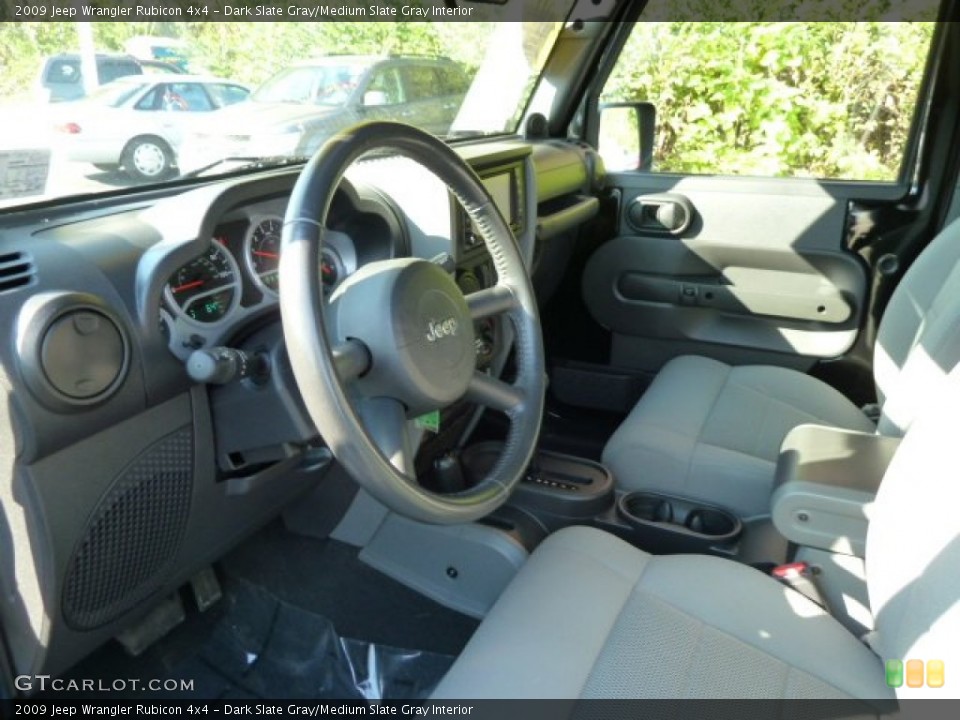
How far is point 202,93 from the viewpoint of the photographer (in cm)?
155

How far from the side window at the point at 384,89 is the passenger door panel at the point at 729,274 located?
93cm

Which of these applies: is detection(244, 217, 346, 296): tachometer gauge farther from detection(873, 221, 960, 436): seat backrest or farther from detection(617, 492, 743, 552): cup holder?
detection(873, 221, 960, 436): seat backrest

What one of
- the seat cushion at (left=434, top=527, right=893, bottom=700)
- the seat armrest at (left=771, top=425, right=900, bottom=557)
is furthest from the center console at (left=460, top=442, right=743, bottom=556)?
the seat cushion at (left=434, top=527, right=893, bottom=700)

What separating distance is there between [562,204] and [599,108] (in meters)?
0.50

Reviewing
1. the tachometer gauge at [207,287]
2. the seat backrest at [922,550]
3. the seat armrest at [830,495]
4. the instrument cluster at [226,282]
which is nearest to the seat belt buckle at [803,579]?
the seat armrest at [830,495]

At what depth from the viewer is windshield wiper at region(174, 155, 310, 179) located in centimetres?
164

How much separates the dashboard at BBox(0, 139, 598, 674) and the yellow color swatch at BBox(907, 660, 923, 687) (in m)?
0.85

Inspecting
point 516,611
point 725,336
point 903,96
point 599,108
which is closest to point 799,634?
point 516,611

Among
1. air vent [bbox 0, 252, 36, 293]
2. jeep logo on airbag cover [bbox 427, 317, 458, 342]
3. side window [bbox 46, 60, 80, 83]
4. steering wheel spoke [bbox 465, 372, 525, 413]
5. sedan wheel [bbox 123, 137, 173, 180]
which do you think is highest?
side window [bbox 46, 60, 80, 83]

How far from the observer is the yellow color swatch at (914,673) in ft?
3.20

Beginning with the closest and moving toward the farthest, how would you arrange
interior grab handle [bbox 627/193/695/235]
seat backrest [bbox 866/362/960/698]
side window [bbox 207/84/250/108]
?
seat backrest [bbox 866/362/960/698]
side window [bbox 207/84/250/108]
interior grab handle [bbox 627/193/695/235]

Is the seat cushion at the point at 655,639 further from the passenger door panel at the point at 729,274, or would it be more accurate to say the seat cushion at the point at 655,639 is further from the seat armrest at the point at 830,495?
the passenger door panel at the point at 729,274

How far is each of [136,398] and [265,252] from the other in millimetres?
343

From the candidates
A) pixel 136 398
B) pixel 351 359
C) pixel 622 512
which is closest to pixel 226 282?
pixel 136 398
